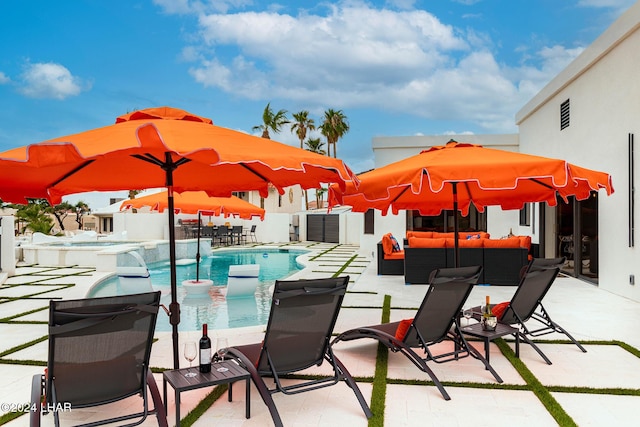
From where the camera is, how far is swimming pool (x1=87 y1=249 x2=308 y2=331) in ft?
24.8

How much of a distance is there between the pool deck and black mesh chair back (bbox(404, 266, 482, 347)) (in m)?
0.38

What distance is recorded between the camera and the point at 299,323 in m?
3.60

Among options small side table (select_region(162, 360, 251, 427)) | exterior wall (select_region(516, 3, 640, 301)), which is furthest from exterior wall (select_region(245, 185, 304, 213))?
small side table (select_region(162, 360, 251, 427))

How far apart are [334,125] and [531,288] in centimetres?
3877

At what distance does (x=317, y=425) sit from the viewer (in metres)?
3.44

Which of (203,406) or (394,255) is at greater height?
(394,255)

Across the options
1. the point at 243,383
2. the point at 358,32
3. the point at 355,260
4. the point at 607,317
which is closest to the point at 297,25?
the point at 358,32

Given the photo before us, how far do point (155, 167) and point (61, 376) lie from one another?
7.38ft

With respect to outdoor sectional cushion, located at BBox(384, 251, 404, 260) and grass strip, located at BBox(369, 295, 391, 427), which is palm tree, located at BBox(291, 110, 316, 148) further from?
grass strip, located at BBox(369, 295, 391, 427)

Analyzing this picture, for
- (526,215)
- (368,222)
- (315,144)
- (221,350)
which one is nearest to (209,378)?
(221,350)

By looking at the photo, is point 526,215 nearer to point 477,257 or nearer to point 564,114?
point 564,114

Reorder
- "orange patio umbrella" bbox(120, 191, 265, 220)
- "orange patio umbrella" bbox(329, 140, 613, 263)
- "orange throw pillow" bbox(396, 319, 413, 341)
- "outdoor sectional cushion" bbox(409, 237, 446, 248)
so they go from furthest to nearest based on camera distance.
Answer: "outdoor sectional cushion" bbox(409, 237, 446, 248)
"orange patio umbrella" bbox(120, 191, 265, 220)
"orange throw pillow" bbox(396, 319, 413, 341)
"orange patio umbrella" bbox(329, 140, 613, 263)

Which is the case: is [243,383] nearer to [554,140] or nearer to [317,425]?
[317,425]

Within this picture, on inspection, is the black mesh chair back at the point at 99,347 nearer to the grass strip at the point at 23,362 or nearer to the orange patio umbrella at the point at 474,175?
the orange patio umbrella at the point at 474,175
